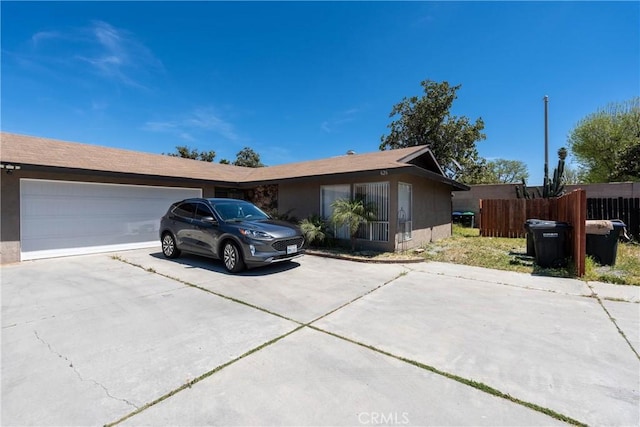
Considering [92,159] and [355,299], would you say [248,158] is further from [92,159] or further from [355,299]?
[355,299]

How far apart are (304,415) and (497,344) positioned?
7.93 feet

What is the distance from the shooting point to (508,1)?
7996mm

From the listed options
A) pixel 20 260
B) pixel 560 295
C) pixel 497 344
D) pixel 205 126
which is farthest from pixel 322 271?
pixel 205 126

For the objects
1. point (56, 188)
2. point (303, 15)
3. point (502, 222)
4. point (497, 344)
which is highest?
point (303, 15)

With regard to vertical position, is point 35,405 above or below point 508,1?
below

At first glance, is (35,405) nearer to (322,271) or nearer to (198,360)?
(198,360)

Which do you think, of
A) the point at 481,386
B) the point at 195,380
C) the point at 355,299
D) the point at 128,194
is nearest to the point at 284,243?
the point at 355,299

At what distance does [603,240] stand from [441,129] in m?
16.9

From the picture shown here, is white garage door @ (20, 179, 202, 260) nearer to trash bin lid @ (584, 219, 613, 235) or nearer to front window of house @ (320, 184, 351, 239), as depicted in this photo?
front window of house @ (320, 184, 351, 239)

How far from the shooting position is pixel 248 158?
3809 centimetres

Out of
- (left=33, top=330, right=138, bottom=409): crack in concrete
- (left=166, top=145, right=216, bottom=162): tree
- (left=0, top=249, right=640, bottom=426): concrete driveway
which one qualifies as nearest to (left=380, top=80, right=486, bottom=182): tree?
(left=0, top=249, right=640, bottom=426): concrete driveway

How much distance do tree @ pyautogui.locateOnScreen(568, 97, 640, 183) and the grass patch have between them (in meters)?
15.7

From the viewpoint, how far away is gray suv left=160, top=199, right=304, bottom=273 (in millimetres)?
6195

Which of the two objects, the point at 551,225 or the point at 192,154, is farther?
the point at 192,154
